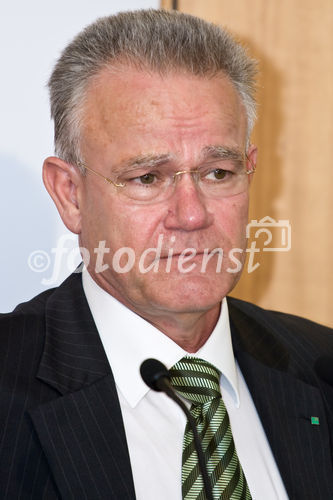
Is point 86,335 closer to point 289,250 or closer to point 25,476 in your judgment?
point 25,476

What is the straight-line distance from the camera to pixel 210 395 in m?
1.95

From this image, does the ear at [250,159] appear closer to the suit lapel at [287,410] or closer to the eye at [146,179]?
the eye at [146,179]

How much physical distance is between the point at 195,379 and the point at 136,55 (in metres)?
0.83

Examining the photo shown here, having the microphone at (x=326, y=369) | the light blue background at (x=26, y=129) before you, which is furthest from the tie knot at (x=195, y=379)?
the light blue background at (x=26, y=129)

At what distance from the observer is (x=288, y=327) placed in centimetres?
246

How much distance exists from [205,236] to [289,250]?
1104mm

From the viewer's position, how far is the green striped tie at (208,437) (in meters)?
1.83

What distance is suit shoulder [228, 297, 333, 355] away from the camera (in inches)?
94.9

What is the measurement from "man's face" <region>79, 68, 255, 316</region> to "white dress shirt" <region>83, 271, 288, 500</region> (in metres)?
0.08

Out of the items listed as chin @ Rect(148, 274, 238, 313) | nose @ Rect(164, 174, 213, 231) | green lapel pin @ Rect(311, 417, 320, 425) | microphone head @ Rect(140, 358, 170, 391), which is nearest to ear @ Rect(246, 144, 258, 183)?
nose @ Rect(164, 174, 213, 231)

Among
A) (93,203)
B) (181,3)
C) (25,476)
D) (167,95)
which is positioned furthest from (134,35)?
(25,476)

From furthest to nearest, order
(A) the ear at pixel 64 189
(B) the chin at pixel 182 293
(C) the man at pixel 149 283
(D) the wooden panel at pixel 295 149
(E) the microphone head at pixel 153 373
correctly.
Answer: (D) the wooden panel at pixel 295 149, (A) the ear at pixel 64 189, (B) the chin at pixel 182 293, (C) the man at pixel 149 283, (E) the microphone head at pixel 153 373

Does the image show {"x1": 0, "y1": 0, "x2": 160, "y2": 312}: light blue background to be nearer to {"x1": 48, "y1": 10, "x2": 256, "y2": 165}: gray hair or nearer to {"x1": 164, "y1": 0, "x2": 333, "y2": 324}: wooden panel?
{"x1": 48, "y1": 10, "x2": 256, "y2": 165}: gray hair

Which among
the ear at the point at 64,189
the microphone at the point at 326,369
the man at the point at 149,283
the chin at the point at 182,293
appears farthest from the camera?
the ear at the point at 64,189
